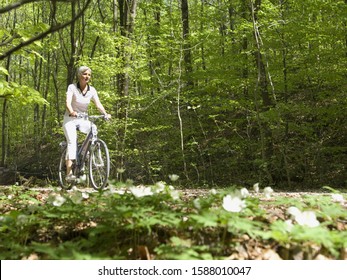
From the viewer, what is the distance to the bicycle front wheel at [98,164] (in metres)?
6.38

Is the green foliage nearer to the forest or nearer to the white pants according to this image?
the forest

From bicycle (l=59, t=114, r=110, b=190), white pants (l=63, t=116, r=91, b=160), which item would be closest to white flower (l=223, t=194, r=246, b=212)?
bicycle (l=59, t=114, r=110, b=190)

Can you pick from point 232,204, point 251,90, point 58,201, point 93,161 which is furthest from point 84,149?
point 251,90

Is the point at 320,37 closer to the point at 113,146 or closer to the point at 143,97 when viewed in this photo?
the point at 143,97

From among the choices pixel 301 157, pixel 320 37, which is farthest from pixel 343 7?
pixel 301 157

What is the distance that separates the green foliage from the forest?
0.01 metres

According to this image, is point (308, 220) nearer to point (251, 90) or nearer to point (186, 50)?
point (251, 90)

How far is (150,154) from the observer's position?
1422cm

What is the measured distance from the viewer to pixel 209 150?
1375cm

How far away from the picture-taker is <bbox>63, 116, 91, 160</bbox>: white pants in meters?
→ 6.57

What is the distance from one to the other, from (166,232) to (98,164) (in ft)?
12.5

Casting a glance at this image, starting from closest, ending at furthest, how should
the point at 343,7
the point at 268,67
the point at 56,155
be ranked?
the point at 343,7, the point at 268,67, the point at 56,155

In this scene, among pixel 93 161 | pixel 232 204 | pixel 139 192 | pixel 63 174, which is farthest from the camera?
pixel 63 174

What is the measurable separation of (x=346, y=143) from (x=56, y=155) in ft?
44.2
